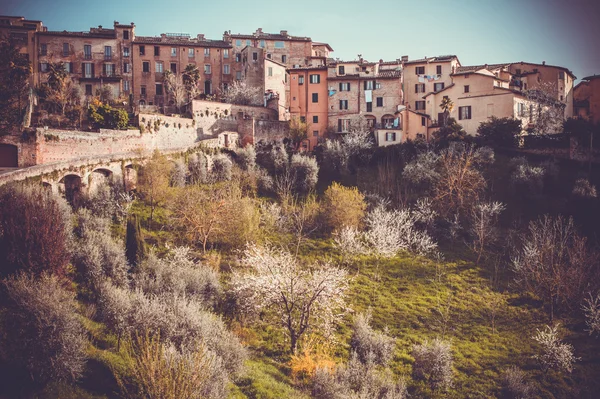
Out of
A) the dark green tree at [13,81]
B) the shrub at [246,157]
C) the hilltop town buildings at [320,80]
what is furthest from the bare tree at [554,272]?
the dark green tree at [13,81]

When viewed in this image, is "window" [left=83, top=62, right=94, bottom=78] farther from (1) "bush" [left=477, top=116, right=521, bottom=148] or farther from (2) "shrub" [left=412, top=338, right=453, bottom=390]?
(2) "shrub" [left=412, top=338, right=453, bottom=390]

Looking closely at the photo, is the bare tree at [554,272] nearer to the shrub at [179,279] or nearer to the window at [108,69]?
the shrub at [179,279]

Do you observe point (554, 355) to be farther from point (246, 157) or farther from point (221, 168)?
point (246, 157)

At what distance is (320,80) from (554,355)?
141 ft

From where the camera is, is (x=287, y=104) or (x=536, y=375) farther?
(x=287, y=104)

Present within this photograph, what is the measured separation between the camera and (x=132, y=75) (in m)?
66.3

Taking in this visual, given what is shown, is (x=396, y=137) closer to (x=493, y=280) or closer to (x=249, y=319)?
(x=493, y=280)

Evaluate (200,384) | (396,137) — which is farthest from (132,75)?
(200,384)

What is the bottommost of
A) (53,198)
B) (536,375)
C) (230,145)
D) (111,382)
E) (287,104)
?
(536,375)

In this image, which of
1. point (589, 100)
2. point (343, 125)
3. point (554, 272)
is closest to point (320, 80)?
point (343, 125)

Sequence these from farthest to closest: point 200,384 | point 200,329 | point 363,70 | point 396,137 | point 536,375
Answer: point 363,70 → point 396,137 → point 536,375 → point 200,329 → point 200,384

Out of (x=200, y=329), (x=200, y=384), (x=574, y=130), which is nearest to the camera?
(x=200, y=384)

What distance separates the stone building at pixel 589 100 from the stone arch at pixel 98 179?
56165 mm

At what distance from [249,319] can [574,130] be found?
130 feet
